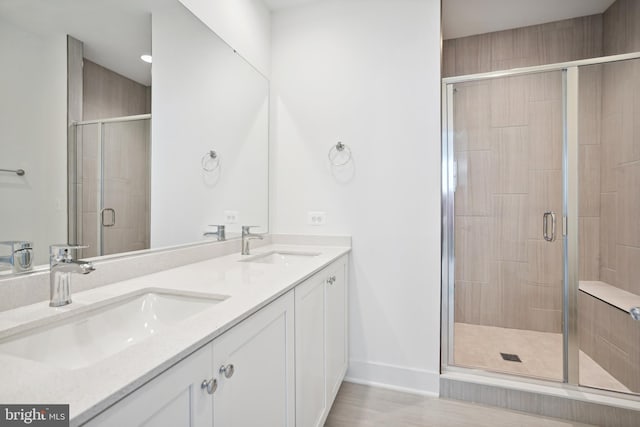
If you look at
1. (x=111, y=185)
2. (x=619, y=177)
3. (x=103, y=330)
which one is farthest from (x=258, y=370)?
(x=619, y=177)

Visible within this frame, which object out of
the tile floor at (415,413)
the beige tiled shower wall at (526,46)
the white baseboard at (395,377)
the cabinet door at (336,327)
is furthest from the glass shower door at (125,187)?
the beige tiled shower wall at (526,46)

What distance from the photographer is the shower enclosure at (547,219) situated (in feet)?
5.95

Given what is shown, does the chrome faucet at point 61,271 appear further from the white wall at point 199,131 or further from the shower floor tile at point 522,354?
the shower floor tile at point 522,354

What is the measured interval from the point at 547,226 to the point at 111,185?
2.41m

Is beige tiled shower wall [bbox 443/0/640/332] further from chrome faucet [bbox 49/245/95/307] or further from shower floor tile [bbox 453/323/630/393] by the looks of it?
chrome faucet [bbox 49/245/95/307]

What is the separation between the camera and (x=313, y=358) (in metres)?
1.40

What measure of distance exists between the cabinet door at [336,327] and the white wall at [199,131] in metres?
0.71

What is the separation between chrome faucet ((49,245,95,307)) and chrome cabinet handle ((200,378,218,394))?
1.53 feet

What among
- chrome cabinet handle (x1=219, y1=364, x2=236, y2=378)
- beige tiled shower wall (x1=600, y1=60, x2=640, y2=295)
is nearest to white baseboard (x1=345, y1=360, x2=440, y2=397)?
beige tiled shower wall (x1=600, y1=60, x2=640, y2=295)

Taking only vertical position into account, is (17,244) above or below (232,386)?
above

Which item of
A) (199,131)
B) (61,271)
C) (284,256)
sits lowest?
(284,256)

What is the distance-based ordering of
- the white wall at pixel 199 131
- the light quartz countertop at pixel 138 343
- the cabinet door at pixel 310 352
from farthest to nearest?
the white wall at pixel 199 131, the cabinet door at pixel 310 352, the light quartz countertop at pixel 138 343

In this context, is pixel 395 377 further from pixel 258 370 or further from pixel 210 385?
pixel 210 385

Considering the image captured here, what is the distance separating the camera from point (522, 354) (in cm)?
207
